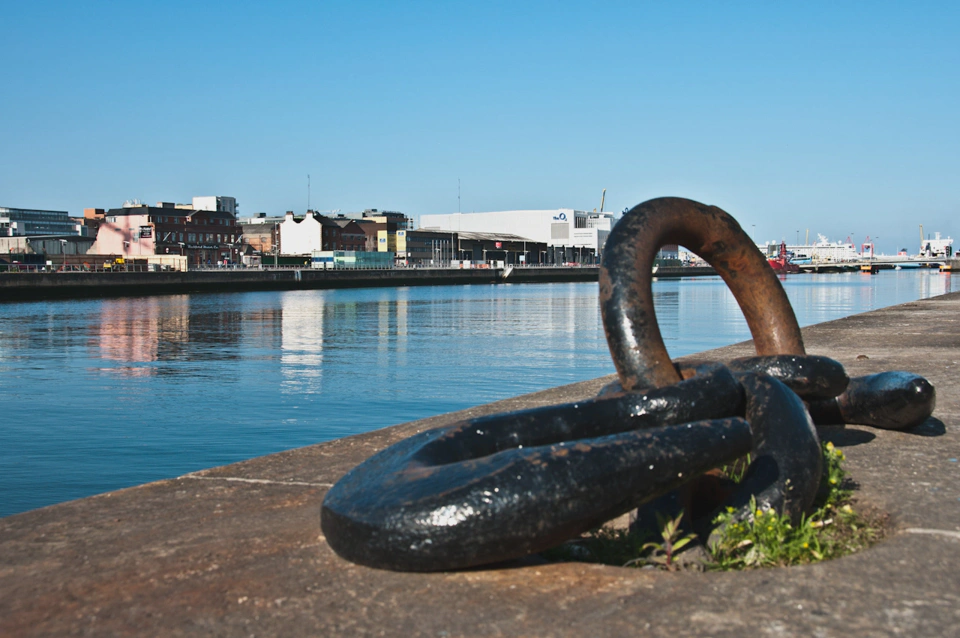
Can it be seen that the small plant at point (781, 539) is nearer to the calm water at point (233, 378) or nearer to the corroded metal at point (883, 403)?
the corroded metal at point (883, 403)

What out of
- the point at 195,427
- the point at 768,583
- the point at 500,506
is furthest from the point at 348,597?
the point at 195,427

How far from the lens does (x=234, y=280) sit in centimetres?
7556

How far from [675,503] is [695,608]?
3.34ft

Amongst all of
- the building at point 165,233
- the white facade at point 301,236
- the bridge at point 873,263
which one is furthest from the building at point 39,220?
the bridge at point 873,263

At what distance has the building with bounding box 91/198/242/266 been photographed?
102 metres

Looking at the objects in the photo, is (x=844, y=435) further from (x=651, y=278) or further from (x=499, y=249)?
(x=499, y=249)

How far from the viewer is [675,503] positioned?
13.6 ft

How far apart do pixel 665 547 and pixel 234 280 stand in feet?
245

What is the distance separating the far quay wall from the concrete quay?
188ft

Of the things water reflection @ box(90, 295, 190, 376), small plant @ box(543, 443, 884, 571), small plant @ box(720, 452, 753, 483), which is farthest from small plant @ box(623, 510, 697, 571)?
water reflection @ box(90, 295, 190, 376)

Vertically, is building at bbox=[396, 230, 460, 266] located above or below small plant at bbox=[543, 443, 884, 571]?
above

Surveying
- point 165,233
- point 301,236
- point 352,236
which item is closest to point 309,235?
point 301,236

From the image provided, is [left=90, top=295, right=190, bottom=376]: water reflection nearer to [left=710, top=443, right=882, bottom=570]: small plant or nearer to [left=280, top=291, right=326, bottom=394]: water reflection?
[left=280, top=291, right=326, bottom=394]: water reflection

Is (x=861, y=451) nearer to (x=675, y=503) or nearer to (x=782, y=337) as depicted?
(x=782, y=337)
